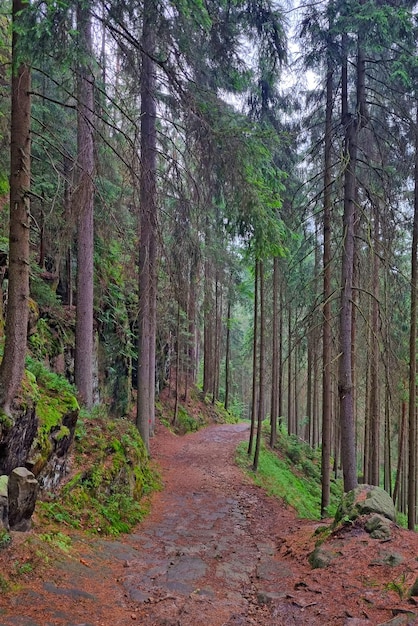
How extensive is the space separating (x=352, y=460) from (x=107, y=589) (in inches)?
236

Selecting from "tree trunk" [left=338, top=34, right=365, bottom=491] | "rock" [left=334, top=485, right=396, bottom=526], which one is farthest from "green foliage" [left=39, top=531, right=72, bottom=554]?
"tree trunk" [left=338, top=34, right=365, bottom=491]

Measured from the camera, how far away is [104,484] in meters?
7.78

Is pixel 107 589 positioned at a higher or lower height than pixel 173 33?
lower

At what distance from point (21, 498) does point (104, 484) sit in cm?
305

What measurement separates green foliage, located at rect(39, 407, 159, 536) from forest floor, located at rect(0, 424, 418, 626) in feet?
1.19

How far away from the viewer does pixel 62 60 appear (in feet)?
17.1

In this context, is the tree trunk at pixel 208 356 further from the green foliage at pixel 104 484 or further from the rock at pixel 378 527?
the rock at pixel 378 527

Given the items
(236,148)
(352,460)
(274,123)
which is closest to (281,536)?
(352,460)

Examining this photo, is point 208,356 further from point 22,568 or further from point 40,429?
point 22,568

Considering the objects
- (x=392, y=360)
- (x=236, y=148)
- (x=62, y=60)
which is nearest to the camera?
(x=62, y=60)

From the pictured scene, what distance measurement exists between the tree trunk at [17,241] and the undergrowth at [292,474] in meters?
8.35

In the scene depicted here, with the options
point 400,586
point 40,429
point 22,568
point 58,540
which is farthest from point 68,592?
point 400,586

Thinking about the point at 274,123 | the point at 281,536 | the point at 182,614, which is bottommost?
the point at 281,536

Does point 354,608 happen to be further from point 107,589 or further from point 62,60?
point 62,60
